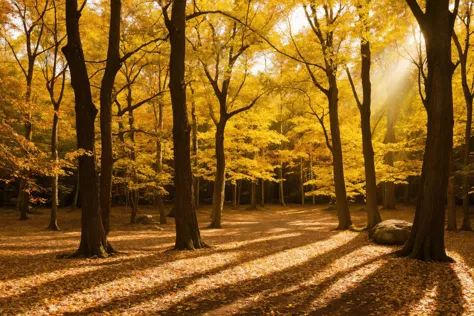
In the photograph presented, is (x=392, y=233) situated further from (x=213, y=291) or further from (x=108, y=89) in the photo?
(x=108, y=89)

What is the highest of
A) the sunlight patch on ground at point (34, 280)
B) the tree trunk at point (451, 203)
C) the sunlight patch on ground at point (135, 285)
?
the tree trunk at point (451, 203)

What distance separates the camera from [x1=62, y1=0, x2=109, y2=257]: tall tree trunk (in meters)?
8.72

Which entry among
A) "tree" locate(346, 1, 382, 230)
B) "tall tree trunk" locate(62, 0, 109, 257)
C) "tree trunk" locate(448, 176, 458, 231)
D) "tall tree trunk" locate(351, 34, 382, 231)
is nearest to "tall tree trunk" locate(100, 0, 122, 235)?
"tall tree trunk" locate(62, 0, 109, 257)

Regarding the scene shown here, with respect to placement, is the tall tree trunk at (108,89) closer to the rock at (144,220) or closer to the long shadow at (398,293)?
the long shadow at (398,293)

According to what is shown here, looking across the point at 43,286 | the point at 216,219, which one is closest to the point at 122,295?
the point at 43,286

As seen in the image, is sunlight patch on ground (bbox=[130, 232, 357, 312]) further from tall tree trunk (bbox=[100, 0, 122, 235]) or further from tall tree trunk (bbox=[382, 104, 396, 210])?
tall tree trunk (bbox=[382, 104, 396, 210])

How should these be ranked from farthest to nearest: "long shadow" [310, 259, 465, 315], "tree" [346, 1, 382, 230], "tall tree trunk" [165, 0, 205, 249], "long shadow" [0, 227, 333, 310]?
"tree" [346, 1, 382, 230] < "tall tree trunk" [165, 0, 205, 249] < "long shadow" [0, 227, 333, 310] < "long shadow" [310, 259, 465, 315]

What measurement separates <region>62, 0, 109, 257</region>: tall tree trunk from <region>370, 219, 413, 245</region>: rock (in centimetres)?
821

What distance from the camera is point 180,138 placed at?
32.4 feet

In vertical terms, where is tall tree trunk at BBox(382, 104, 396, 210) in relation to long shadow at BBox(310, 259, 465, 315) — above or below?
above

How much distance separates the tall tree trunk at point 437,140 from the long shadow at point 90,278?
158 inches

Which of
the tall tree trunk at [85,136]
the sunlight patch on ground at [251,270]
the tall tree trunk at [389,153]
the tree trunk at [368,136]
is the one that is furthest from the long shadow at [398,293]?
the tall tree trunk at [389,153]

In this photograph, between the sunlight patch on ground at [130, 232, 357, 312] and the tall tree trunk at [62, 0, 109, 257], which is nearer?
the sunlight patch on ground at [130, 232, 357, 312]

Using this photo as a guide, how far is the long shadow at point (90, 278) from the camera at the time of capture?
5312 mm
